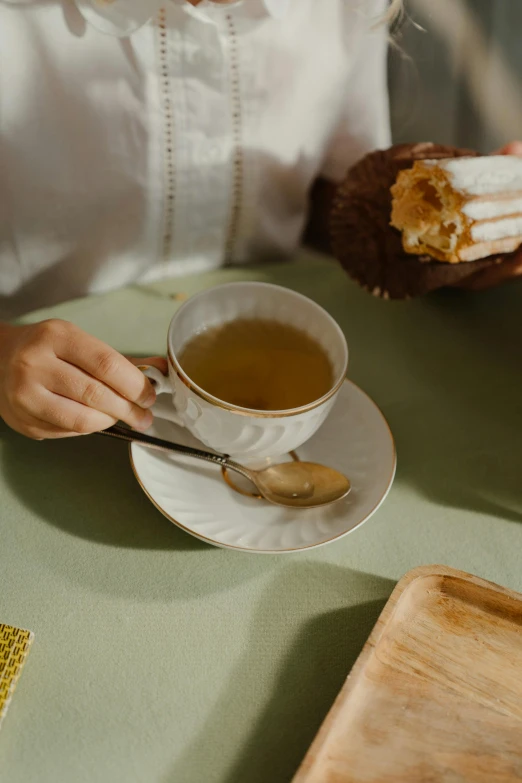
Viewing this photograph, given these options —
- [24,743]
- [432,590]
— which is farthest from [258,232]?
[24,743]

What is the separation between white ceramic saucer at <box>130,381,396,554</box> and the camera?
52 cm

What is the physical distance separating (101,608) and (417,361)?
1.32ft

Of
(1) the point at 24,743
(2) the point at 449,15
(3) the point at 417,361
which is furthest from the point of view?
(2) the point at 449,15

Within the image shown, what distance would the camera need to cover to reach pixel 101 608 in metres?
0.48

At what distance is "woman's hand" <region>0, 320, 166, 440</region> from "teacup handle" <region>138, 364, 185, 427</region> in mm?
17

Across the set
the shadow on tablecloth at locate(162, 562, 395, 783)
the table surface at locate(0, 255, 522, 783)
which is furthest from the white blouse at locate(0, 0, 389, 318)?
the shadow on tablecloth at locate(162, 562, 395, 783)

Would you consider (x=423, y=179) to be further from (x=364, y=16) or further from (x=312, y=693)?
(x=312, y=693)

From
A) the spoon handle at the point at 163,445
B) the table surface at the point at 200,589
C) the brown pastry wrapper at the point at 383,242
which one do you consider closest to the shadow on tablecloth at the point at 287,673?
the table surface at the point at 200,589

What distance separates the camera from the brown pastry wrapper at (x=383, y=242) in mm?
667

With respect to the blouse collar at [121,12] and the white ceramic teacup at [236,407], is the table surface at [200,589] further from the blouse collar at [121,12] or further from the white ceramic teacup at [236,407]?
the blouse collar at [121,12]

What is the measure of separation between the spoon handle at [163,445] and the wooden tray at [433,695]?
0.18 metres

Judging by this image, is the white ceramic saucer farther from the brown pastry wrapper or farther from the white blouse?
the white blouse

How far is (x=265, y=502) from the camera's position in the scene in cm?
56

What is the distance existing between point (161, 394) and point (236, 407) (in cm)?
13
